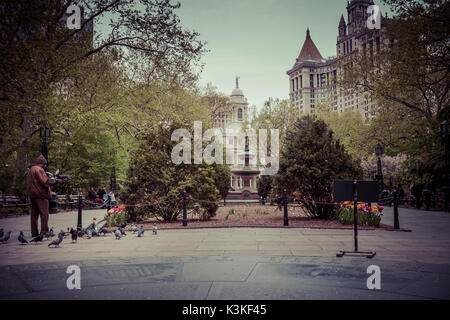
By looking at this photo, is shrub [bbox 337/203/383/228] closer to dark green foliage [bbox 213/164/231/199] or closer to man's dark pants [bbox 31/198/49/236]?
man's dark pants [bbox 31/198/49/236]

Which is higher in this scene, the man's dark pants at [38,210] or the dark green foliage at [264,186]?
the dark green foliage at [264,186]

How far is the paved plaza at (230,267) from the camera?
485 centimetres

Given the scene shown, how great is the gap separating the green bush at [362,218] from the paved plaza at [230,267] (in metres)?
1.90

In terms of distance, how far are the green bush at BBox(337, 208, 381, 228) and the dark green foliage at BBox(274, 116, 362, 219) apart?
42.8 inches

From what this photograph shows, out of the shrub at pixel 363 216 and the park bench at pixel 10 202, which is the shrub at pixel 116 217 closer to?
the shrub at pixel 363 216

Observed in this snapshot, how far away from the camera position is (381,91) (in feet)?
81.4

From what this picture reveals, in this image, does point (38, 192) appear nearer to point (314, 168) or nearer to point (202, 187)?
point (202, 187)

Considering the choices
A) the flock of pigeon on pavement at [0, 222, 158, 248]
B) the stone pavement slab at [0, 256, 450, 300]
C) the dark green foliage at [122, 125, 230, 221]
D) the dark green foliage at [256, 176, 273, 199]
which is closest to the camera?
the stone pavement slab at [0, 256, 450, 300]

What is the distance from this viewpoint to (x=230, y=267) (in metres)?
6.36

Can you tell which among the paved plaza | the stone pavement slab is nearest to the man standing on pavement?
the paved plaza

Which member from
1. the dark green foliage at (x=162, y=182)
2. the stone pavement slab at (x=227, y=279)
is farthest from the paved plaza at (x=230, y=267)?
the dark green foliage at (x=162, y=182)

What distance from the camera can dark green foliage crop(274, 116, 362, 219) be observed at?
14.0 m

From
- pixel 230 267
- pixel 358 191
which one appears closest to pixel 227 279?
pixel 230 267

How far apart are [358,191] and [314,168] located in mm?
6042
